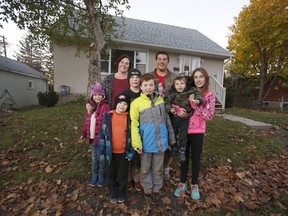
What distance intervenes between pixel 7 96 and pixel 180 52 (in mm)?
A: 12864

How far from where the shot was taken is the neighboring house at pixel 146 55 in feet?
34.4

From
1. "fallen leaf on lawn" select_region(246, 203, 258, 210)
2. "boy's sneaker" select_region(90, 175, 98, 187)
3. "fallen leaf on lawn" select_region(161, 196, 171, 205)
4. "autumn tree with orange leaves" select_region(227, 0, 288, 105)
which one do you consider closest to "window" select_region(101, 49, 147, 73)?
"boy's sneaker" select_region(90, 175, 98, 187)

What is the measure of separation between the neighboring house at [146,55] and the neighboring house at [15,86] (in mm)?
5738

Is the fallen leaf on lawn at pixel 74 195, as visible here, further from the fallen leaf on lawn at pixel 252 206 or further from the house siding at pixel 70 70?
the house siding at pixel 70 70

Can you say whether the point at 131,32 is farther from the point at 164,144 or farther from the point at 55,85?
the point at 164,144

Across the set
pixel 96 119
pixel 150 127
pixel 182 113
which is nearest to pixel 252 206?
pixel 182 113

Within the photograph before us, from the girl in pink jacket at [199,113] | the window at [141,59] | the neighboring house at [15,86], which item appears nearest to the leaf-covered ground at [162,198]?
the girl in pink jacket at [199,113]

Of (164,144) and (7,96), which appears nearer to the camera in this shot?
(164,144)

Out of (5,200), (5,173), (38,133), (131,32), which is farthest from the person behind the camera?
(131,32)

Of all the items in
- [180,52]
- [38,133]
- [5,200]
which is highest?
[180,52]

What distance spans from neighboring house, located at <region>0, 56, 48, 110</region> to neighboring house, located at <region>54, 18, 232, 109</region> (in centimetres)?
574

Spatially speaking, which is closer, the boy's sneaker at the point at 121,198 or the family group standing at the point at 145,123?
the family group standing at the point at 145,123

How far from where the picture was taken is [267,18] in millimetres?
13156

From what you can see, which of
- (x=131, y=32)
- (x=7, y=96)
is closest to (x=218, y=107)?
(x=131, y=32)
